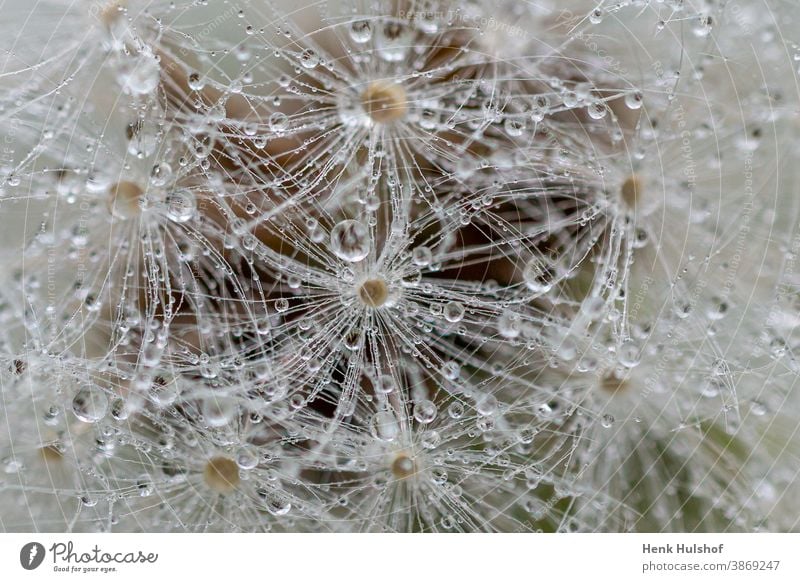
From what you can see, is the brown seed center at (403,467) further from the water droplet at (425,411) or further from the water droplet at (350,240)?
the water droplet at (350,240)

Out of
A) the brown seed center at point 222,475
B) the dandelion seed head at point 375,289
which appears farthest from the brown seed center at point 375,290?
the brown seed center at point 222,475

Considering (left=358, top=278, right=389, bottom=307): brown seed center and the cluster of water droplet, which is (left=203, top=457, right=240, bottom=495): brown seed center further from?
(left=358, top=278, right=389, bottom=307): brown seed center

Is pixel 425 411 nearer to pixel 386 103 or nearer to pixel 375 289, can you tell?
pixel 375 289

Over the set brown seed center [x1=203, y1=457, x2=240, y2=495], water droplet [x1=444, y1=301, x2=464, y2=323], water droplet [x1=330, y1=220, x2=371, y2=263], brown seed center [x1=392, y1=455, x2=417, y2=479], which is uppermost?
water droplet [x1=330, y1=220, x2=371, y2=263]

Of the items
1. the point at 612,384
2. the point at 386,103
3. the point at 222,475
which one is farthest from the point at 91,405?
the point at 612,384

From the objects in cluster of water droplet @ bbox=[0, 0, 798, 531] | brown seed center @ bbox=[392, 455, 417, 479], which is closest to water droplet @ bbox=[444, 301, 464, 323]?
cluster of water droplet @ bbox=[0, 0, 798, 531]

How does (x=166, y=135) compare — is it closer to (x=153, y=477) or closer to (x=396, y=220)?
(x=396, y=220)
